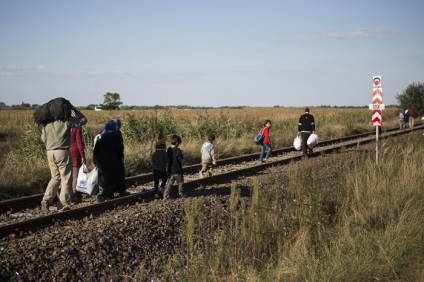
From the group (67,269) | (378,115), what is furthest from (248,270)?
(378,115)

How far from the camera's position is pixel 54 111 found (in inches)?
394

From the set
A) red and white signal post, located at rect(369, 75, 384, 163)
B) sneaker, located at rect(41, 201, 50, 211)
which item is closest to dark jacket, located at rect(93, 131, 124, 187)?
sneaker, located at rect(41, 201, 50, 211)

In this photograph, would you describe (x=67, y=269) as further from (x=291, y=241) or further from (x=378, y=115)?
(x=378, y=115)

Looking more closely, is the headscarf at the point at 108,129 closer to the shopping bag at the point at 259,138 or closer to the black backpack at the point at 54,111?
the black backpack at the point at 54,111

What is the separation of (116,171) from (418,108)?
58027 mm

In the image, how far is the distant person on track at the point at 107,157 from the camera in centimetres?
1127

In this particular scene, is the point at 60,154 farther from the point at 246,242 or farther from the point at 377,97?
the point at 377,97

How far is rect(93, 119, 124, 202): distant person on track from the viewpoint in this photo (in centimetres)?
1127

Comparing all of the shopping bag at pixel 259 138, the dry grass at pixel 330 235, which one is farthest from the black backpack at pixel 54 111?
the shopping bag at pixel 259 138

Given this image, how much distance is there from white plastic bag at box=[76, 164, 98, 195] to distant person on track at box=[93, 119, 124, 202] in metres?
0.29

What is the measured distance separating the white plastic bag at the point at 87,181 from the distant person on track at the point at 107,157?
29cm

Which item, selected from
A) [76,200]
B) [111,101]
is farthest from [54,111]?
[111,101]

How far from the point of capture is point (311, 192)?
10.7 metres

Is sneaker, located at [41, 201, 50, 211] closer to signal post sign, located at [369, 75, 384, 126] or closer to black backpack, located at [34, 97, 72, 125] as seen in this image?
black backpack, located at [34, 97, 72, 125]
